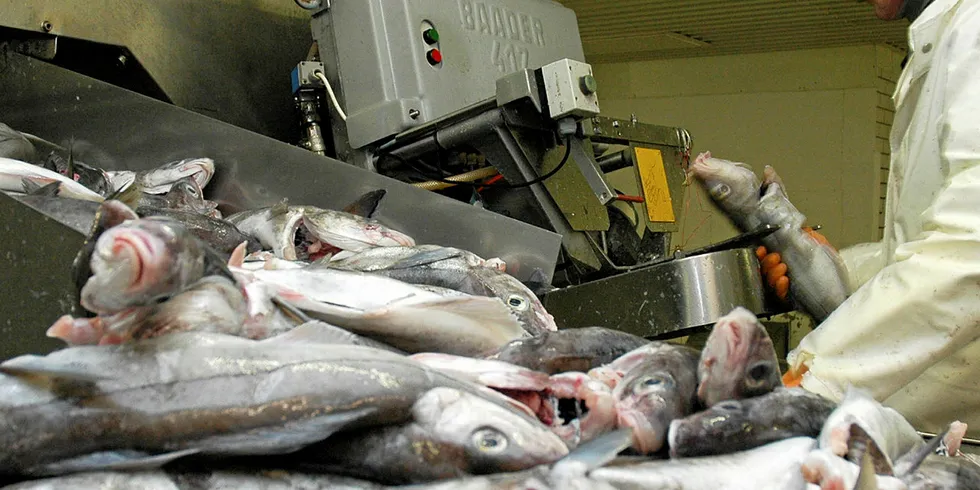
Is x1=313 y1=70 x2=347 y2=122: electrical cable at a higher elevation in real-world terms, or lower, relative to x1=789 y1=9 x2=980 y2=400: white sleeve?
higher

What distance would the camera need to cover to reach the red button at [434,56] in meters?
2.78

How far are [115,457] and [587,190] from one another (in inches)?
77.8

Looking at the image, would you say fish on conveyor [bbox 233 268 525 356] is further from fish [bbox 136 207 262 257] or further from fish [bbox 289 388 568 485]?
fish [bbox 136 207 262 257]

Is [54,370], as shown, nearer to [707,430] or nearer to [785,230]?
[707,430]

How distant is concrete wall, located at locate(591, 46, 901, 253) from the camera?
6.80 metres

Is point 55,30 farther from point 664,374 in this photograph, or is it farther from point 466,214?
point 664,374

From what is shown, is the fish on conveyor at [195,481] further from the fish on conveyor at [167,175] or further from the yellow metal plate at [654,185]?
the yellow metal plate at [654,185]

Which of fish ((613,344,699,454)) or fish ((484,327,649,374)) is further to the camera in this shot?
fish ((484,327,649,374))

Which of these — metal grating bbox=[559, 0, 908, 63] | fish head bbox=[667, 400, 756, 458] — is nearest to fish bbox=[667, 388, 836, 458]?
fish head bbox=[667, 400, 756, 458]

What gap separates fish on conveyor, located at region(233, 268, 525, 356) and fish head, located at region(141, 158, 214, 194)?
120cm

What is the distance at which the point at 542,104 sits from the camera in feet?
8.12

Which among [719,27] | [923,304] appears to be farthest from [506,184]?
[719,27]

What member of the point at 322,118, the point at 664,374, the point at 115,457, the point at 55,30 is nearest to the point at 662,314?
the point at 664,374

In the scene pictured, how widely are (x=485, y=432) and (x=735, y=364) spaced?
1.13ft
